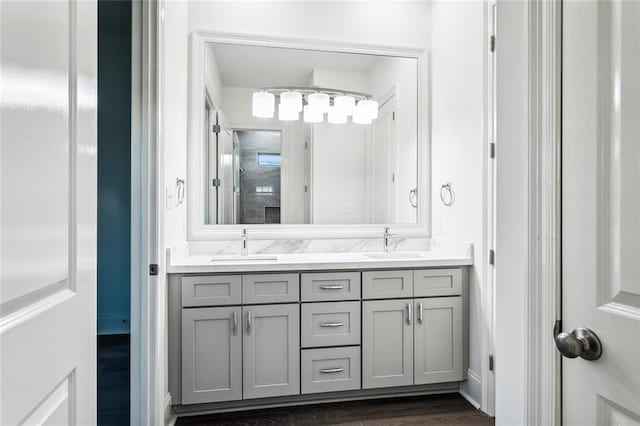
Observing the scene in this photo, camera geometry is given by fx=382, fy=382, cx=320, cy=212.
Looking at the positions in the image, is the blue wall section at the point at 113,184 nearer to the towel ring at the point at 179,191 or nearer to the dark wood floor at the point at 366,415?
the towel ring at the point at 179,191

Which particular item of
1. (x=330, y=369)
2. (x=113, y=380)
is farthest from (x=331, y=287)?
(x=113, y=380)

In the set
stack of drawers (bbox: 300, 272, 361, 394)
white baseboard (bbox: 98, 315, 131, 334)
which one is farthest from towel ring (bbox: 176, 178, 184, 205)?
white baseboard (bbox: 98, 315, 131, 334)

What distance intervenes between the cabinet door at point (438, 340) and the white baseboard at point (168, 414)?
1389 millimetres

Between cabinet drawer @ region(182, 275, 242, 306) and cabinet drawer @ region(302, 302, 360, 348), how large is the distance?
0.40 meters

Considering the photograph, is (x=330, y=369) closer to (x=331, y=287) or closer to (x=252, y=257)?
(x=331, y=287)

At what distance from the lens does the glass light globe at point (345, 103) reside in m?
2.81

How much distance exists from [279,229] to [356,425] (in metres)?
1.31

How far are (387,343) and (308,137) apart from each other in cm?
151

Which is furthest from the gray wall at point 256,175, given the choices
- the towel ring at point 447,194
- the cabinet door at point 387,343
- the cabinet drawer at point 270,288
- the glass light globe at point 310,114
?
the towel ring at point 447,194

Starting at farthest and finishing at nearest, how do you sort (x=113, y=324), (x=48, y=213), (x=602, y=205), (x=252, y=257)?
(x=113, y=324) < (x=252, y=257) < (x=602, y=205) < (x=48, y=213)

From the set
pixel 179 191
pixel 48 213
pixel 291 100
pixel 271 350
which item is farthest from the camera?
pixel 291 100

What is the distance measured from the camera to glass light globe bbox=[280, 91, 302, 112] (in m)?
2.73

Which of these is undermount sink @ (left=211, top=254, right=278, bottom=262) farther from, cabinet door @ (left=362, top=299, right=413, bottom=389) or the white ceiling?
the white ceiling

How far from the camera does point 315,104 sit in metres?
2.77
